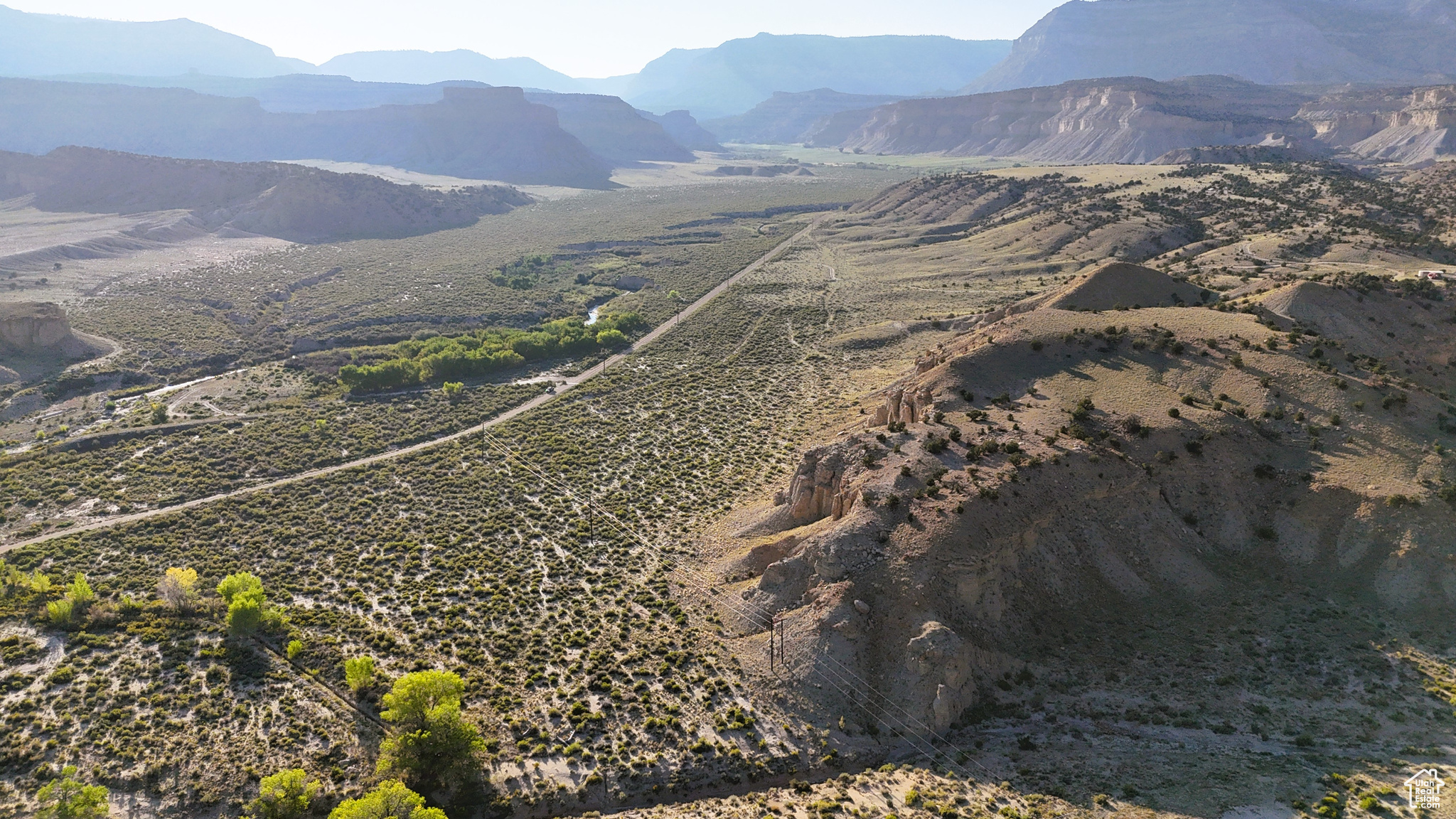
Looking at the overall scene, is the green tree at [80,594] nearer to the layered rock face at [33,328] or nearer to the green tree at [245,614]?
the green tree at [245,614]

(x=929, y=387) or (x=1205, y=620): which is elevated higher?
(x=929, y=387)

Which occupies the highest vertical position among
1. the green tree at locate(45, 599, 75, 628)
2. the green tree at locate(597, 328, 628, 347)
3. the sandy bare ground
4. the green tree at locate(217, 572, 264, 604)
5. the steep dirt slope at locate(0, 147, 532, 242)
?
the steep dirt slope at locate(0, 147, 532, 242)

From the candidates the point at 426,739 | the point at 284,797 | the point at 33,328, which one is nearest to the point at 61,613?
the point at 284,797

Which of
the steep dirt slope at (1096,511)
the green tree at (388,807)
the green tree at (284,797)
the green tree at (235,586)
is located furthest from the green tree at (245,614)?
the steep dirt slope at (1096,511)

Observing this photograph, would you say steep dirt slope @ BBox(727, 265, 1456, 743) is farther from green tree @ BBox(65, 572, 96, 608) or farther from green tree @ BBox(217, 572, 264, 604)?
green tree @ BBox(65, 572, 96, 608)

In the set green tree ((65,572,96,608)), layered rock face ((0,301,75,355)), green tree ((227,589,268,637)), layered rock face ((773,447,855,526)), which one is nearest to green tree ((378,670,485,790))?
green tree ((227,589,268,637))

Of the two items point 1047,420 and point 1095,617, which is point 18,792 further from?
point 1047,420

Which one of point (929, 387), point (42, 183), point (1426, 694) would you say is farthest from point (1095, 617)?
point (42, 183)
